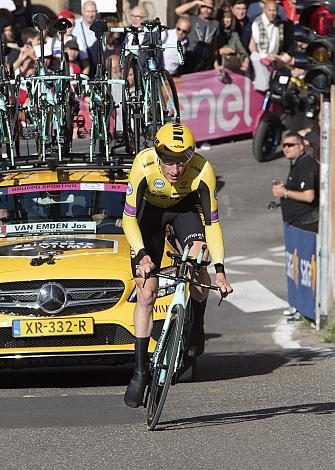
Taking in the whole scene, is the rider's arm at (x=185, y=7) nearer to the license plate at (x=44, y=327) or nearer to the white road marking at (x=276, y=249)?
the white road marking at (x=276, y=249)

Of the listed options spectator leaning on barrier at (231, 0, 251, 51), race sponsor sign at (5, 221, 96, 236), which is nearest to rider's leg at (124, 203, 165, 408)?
race sponsor sign at (5, 221, 96, 236)

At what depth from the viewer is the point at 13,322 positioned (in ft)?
34.6

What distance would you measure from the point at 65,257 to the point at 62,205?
1186 mm

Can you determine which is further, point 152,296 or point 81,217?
point 81,217

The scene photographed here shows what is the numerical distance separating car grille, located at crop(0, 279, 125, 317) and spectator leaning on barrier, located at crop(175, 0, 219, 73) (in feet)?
42.8

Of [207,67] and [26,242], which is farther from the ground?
[26,242]

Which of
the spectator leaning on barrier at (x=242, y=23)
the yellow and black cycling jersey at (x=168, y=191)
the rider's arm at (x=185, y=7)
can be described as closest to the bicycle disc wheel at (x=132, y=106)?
the yellow and black cycling jersey at (x=168, y=191)

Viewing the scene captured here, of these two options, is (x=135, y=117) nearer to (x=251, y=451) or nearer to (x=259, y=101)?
(x=251, y=451)

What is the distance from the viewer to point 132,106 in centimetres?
1355

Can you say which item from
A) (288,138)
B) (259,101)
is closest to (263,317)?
(288,138)

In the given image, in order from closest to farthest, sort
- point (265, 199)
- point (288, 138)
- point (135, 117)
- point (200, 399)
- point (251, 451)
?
point (251, 451) < point (200, 399) < point (135, 117) < point (288, 138) < point (265, 199)

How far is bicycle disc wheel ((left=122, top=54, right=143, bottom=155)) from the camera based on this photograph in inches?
509

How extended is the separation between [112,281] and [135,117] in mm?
2582

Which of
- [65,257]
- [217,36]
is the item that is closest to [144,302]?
[65,257]
